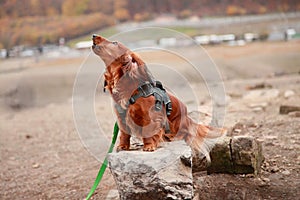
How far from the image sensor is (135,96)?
273 cm

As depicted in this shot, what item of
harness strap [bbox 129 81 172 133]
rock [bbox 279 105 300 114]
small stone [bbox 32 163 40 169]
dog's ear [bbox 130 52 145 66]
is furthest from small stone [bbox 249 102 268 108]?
dog's ear [bbox 130 52 145 66]

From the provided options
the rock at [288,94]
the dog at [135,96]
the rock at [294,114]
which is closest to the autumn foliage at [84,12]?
the rock at [288,94]

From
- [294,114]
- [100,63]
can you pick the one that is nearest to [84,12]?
[294,114]

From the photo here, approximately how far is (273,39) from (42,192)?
16.1 metres

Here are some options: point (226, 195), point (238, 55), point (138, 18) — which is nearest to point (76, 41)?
point (138, 18)

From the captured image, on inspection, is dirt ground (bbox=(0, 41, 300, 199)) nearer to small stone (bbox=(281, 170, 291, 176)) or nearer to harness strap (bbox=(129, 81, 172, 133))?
small stone (bbox=(281, 170, 291, 176))

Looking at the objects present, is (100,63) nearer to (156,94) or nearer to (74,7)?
(156,94)

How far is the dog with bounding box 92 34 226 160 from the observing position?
8.75 feet

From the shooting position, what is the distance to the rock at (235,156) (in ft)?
10.9

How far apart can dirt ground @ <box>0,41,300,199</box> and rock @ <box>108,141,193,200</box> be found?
36 cm

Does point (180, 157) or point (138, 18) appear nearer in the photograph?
point (180, 157)

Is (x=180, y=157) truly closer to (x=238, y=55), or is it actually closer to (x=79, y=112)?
(x=79, y=112)

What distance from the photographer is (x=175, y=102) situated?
3000 mm

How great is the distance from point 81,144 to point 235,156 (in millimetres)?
3125
